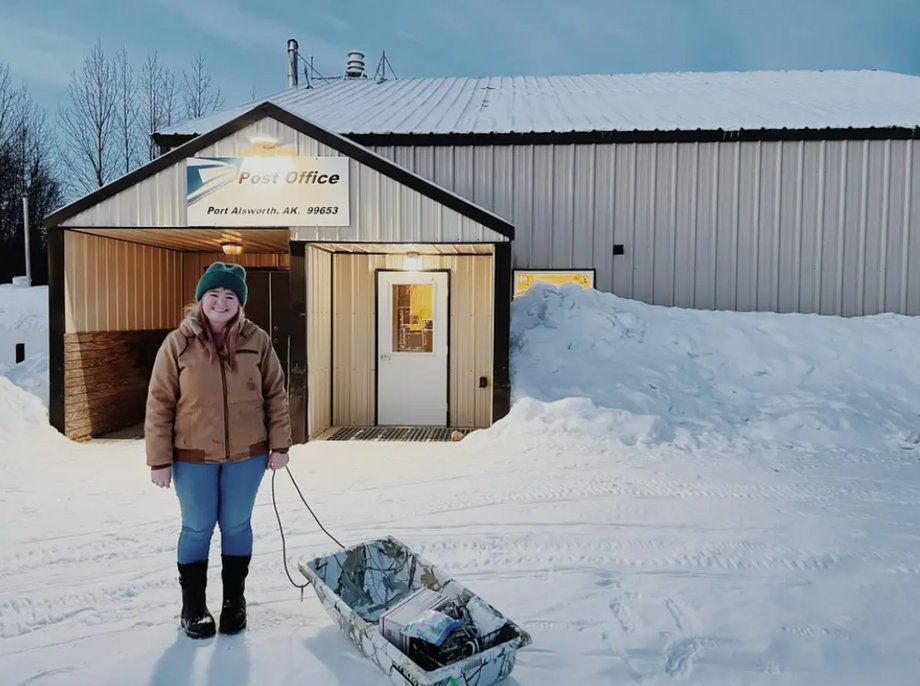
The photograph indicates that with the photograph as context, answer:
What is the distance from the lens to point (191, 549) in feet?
10.1

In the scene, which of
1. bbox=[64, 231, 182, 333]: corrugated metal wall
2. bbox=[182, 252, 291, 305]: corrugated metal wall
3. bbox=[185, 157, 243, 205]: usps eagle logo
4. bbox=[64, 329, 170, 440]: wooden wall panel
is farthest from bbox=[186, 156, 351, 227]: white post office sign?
bbox=[182, 252, 291, 305]: corrugated metal wall

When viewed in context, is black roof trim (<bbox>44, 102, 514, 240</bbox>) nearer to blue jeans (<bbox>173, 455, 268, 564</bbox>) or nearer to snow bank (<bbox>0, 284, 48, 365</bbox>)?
blue jeans (<bbox>173, 455, 268, 564</bbox>)

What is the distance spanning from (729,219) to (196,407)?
9590 mm

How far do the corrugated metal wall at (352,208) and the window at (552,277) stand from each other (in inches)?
140

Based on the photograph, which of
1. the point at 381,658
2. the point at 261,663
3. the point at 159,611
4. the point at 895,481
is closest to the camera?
the point at 381,658

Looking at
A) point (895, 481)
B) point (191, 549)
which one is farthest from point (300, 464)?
point (895, 481)

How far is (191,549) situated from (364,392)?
5846 millimetres

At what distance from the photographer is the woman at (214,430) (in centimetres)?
300

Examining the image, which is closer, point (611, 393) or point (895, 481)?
point (895, 481)

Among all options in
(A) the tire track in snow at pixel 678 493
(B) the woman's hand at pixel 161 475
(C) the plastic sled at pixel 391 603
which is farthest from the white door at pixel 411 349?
(B) the woman's hand at pixel 161 475

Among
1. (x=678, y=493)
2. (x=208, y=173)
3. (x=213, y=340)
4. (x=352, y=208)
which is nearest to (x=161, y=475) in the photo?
(x=213, y=340)

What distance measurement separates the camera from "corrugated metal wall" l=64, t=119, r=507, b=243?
716 centimetres

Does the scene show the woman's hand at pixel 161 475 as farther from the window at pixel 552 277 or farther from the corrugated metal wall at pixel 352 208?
the window at pixel 552 277

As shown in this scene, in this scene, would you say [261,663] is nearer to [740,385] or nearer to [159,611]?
[159,611]
